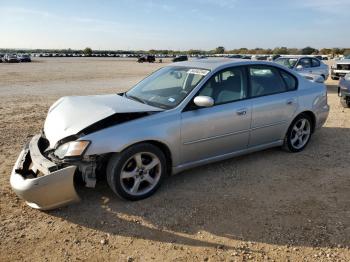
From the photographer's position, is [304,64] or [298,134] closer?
[298,134]

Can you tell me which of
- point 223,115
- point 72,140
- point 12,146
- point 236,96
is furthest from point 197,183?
point 12,146

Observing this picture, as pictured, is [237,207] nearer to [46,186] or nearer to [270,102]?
[270,102]

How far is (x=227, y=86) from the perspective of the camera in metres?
5.08

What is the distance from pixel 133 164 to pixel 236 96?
1846mm

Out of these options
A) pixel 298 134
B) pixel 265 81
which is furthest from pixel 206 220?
pixel 298 134

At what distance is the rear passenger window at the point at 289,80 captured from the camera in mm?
5867

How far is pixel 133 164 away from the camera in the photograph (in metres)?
4.26

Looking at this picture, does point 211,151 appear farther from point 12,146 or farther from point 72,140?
point 12,146

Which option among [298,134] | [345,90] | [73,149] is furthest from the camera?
[345,90]

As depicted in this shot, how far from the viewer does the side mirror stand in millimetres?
4477

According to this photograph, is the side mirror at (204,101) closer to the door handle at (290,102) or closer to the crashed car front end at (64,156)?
→ the crashed car front end at (64,156)

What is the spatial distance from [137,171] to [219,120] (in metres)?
1.33

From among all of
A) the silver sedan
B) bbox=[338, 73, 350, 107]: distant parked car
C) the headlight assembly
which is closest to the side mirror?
the silver sedan

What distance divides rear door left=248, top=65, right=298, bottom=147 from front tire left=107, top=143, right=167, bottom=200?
1.65 meters
